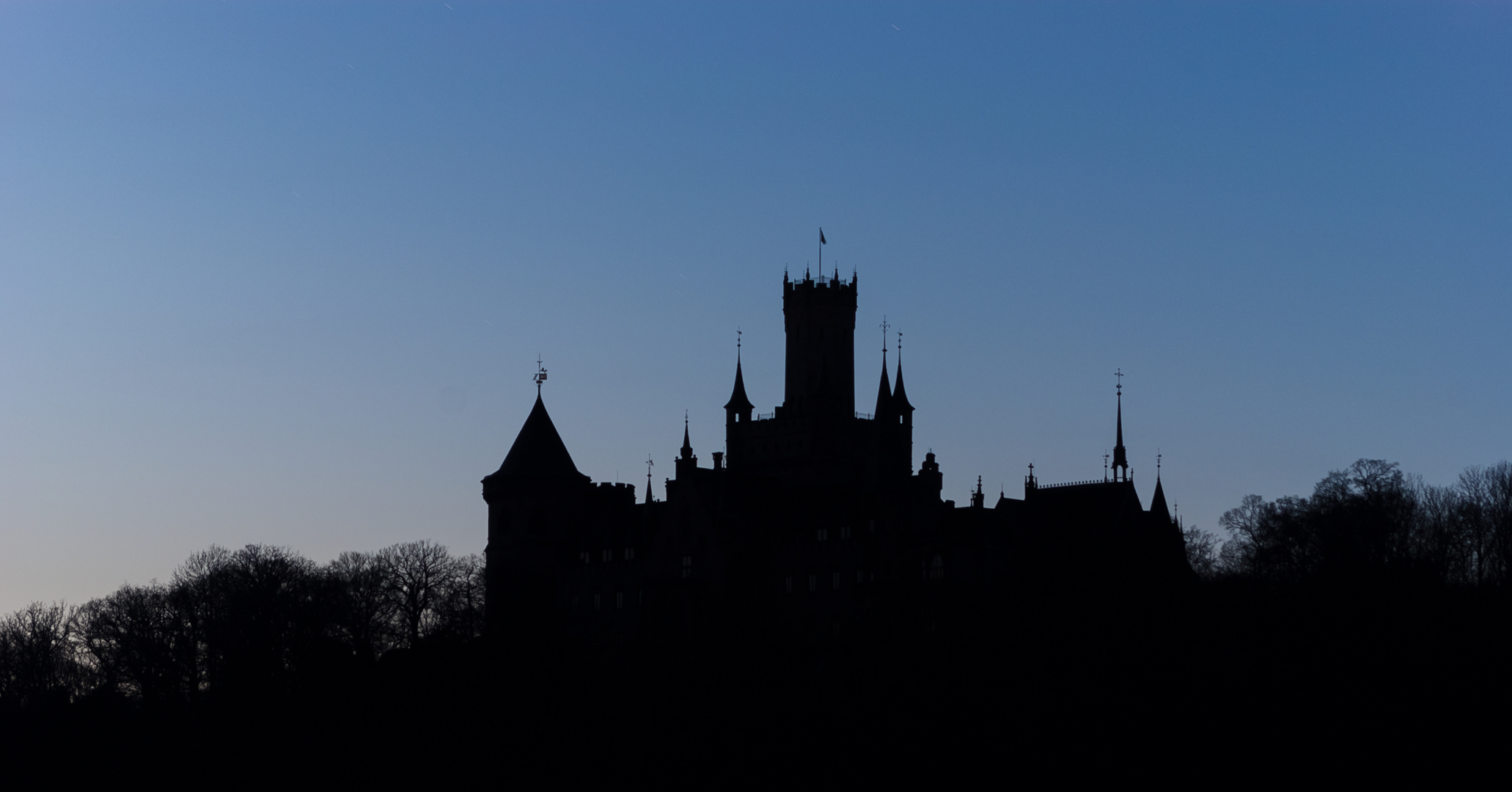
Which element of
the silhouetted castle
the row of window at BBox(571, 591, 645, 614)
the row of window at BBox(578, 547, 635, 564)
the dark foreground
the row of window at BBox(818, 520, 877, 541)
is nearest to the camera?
the dark foreground

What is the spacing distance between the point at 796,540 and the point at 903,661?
82.5 ft

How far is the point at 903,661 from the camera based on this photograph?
363 feet

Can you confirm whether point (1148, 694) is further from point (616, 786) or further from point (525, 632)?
point (525, 632)

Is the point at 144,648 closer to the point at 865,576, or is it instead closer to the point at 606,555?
the point at 606,555

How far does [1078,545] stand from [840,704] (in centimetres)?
1975

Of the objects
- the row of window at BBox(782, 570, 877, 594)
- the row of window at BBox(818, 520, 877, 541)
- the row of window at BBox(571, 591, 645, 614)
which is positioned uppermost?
the row of window at BBox(818, 520, 877, 541)

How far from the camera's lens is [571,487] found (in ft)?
472

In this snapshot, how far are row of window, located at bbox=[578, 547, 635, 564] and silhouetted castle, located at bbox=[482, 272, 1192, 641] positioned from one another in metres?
0.08

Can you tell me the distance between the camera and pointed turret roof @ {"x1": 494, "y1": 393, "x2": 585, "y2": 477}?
14388 centimetres

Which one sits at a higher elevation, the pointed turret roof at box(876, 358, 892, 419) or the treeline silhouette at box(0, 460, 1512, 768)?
the pointed turret roof at box(876, 358, 892, 419)

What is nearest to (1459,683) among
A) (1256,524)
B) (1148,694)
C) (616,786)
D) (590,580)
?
(1148,694)

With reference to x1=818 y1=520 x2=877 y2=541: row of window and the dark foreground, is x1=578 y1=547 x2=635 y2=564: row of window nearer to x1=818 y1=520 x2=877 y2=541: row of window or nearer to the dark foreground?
x1=818 y1=520 x2=877 y2=541: row of window

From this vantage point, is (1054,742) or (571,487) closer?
(1054,742)

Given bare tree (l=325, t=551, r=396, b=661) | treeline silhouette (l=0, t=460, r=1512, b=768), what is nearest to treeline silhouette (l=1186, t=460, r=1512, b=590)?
treeline silhouette (l=0, t=460, r=1512, b=768)
